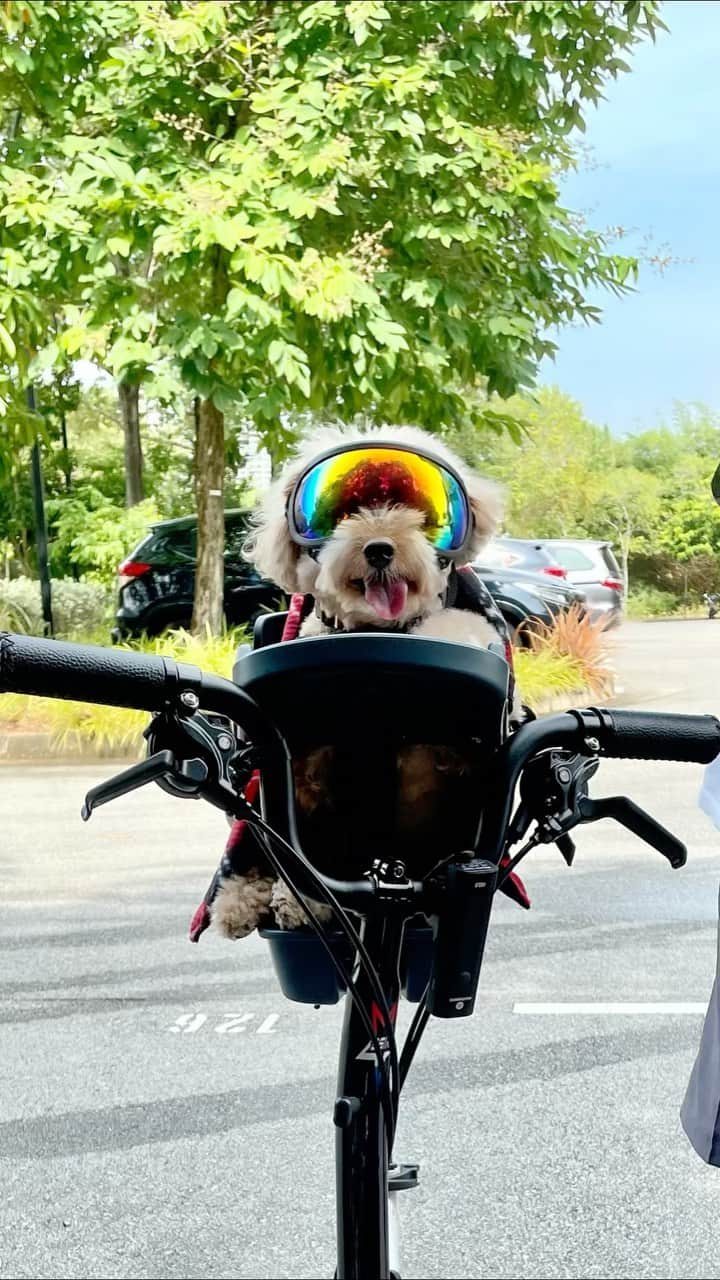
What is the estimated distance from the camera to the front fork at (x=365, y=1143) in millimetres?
907

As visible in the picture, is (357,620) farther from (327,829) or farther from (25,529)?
(25,529)

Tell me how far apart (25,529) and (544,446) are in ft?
15.7

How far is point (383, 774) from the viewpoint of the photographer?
0.86m

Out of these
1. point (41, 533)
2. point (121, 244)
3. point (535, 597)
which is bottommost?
point (535, 597)

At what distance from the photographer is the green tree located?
5.93m

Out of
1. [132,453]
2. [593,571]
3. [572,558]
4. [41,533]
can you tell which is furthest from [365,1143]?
[132,453]

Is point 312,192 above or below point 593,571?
above

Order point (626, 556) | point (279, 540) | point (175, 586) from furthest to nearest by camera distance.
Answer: point (175, 586) < point (626, 556) < point (279, 540)

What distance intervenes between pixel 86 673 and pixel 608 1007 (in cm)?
235

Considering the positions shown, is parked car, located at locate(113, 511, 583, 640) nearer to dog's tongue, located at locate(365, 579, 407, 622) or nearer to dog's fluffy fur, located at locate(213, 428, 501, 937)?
dog's fluffy fur, located at locate(213, 428, 501, 937)

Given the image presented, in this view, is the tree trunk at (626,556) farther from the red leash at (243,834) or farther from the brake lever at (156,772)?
the brake lever at (156,772)

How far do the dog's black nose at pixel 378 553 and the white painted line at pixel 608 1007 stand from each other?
2117mm

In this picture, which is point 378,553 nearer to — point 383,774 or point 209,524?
point 383,774

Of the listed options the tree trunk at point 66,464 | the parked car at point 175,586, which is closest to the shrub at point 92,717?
the parked car at point 175,586
